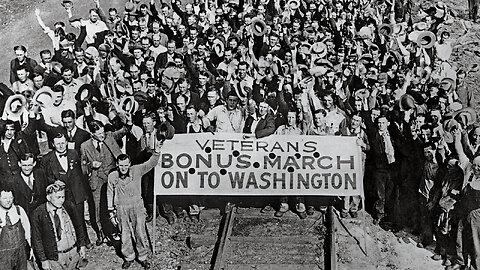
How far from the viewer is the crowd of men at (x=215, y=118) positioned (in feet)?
27.2

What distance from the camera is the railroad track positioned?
29.0 ft

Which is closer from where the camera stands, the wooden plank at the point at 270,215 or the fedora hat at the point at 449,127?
the fedora hat at the point at 449,127

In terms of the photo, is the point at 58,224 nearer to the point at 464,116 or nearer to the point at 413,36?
the point at 464,116

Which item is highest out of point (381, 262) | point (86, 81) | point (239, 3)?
point (239, 3)

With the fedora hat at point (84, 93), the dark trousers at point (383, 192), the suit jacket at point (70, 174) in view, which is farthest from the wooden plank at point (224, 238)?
the fedora hat at point (84, 93)

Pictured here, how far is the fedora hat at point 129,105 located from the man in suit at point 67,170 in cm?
126

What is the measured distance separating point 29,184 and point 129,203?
1308 millimetres

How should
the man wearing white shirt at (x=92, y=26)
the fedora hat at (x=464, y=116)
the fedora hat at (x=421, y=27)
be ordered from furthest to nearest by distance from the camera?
1. the man wearing white shirt at (x=92, y=26)
2. the fedora hat at (x=421, y=27)
3. the fedora hat at (x=464, y=116)

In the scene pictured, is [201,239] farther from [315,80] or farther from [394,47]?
[394,47]

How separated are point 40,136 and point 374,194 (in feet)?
16.8

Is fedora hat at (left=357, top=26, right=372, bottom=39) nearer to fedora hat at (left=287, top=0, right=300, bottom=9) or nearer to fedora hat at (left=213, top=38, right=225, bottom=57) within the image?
fedora hat at (left=287, top=0, right=300, bottom=9)

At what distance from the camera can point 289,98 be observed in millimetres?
10359

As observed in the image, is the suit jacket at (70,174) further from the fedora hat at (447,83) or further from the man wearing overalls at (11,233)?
the fedora hat at (447,83)

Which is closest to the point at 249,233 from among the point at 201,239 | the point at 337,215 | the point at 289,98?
the point at 201,239
